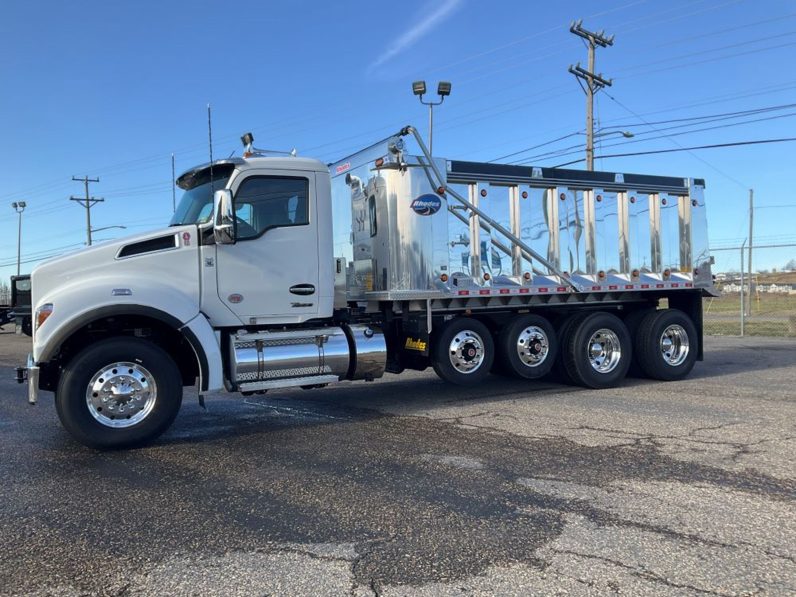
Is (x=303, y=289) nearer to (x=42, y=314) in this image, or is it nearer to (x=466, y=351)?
(x=466, y=351)

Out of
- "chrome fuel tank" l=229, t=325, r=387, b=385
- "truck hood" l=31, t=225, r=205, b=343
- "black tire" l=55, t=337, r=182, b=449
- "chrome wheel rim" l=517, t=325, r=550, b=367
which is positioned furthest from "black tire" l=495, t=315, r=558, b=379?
"black tire" l=55, t=337, r=182, b=449

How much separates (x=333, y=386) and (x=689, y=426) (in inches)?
219

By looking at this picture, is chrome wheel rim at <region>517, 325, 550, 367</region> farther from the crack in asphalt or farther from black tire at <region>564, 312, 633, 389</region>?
the crack in asphalt

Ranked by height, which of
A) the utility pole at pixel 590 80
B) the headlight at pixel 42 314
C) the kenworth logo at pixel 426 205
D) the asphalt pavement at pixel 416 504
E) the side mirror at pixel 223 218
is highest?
the utility pole at pixel 590 80

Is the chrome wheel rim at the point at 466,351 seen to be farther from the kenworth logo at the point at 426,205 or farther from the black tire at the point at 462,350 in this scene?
the kenworth logo at the point at 426,205

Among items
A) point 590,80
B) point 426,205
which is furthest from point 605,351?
point 590,80

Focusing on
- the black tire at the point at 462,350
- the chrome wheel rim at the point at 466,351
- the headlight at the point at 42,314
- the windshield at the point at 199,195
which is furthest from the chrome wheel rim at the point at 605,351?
the headlight at the point at 42,314

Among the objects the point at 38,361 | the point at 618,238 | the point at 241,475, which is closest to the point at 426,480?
the point at 241,475

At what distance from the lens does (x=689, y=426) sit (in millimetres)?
6555

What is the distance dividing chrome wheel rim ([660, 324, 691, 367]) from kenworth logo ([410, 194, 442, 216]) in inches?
187

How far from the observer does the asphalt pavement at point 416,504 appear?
3227mm

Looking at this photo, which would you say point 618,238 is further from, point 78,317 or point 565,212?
point 78,317

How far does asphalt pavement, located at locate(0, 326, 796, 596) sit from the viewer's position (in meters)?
3.23

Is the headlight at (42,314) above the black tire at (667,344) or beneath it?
above
